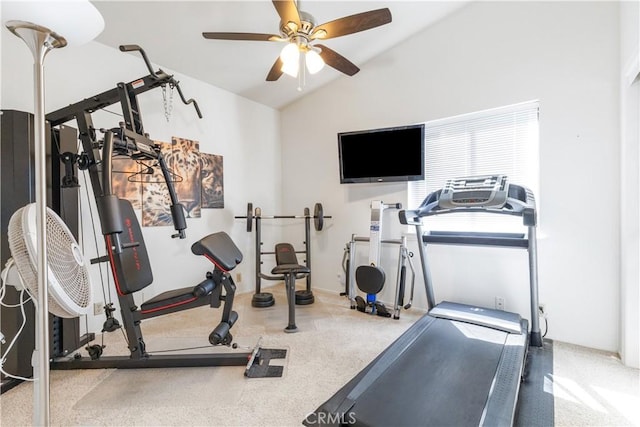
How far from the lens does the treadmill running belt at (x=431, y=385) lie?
1479mm

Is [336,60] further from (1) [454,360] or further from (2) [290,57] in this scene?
(1) [454,360]

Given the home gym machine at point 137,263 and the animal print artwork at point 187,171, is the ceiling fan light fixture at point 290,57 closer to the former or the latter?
the home gym machine at point 137,263

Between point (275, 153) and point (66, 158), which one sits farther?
point (275, 153)

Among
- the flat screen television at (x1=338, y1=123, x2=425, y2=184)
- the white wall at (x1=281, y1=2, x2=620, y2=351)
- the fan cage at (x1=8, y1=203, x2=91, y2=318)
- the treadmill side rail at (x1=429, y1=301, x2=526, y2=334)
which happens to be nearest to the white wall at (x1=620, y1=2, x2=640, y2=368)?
the white wall at (x1=281, y1=2, x2=620, y2=351)

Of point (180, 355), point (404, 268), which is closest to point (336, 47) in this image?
point (404, 268)

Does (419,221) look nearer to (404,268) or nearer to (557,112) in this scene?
(404,268)

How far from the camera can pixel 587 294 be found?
8.77 feet

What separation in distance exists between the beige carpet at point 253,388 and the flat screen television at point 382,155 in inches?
68.9

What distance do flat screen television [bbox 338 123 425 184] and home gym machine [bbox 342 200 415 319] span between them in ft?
1.22

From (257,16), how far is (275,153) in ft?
7.29

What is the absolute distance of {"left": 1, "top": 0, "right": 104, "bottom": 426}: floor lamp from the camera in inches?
41.5

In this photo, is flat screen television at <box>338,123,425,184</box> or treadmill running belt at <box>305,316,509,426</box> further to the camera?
flat screen television at <box>338,123,425,184</box>

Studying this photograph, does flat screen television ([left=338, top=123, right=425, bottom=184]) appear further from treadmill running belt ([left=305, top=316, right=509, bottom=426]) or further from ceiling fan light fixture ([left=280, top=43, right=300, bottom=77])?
treadmill running belt ([left=305, top=316, right=509, bottom=426])

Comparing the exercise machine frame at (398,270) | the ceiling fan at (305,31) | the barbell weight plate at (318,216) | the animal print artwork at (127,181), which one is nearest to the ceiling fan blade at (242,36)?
the ceiling fan at (305,31)
